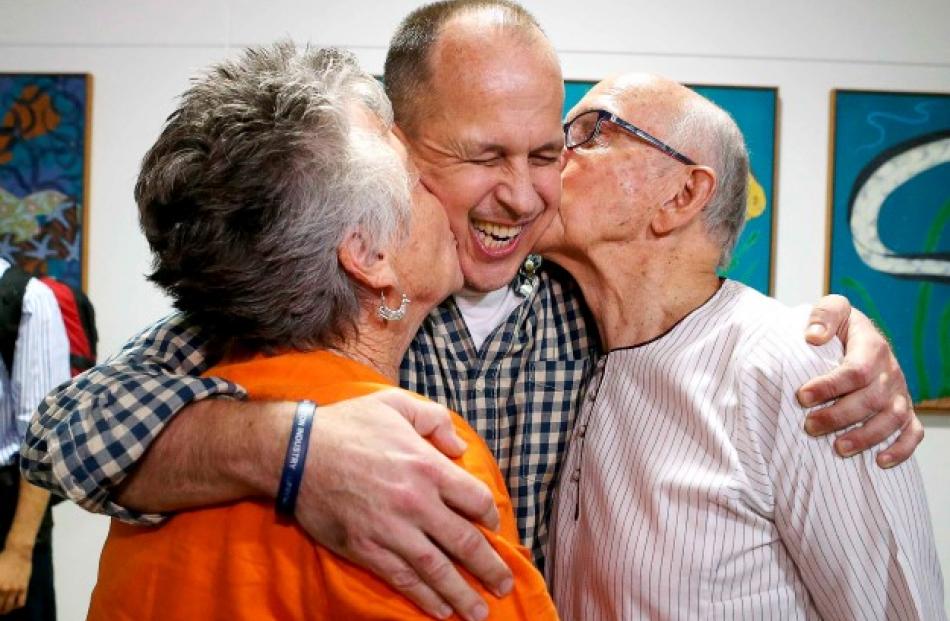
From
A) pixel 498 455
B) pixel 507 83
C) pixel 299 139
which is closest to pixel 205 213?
pixel 299 139

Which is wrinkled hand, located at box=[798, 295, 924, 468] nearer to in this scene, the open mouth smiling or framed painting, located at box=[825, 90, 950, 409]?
the open mouth smiling

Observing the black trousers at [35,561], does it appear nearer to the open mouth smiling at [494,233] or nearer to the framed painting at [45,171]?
the framed painting at [45,171]

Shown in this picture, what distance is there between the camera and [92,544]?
3193mm

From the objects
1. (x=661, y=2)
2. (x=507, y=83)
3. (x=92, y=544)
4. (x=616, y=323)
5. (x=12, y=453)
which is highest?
(x=661, y=2)

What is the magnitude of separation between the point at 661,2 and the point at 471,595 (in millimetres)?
2522

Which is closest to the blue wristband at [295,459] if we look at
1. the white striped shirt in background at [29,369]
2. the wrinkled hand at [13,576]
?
the white striped shirt in background at [29,369]

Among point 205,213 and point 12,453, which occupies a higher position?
point 205,213

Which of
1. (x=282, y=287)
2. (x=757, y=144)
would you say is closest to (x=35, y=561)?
(x=282, y=287)

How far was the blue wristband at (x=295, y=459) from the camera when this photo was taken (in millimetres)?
932

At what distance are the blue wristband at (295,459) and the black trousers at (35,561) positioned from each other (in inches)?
71.2

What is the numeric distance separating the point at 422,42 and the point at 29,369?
5.06 feet

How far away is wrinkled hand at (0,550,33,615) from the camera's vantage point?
2.38 metres

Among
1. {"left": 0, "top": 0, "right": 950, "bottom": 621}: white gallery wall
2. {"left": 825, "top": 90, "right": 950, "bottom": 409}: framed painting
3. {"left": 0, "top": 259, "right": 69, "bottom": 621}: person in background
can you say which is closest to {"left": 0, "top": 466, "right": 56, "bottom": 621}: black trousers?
{"left": 0, "top": 259, "right": 69, "bottom": 621}: person in background

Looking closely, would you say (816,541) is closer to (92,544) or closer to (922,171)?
(922,171)
